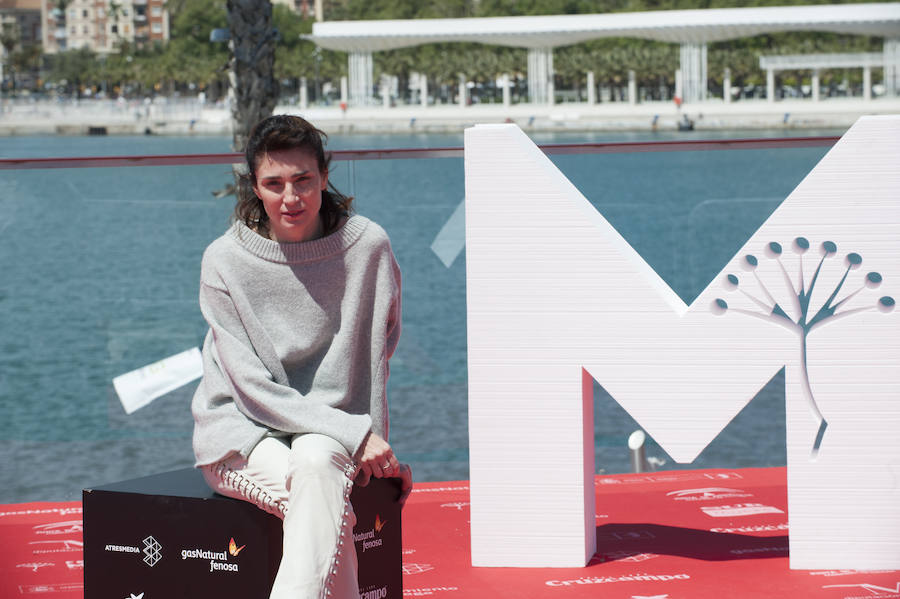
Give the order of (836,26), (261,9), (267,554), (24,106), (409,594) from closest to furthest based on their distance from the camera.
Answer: (267,554) → (409,594) → (261,9) → (836,26) → (24,106)

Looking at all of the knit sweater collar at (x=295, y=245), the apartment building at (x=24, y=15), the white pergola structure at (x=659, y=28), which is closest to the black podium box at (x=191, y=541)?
the knit sweater collar at (x=295, y=245)

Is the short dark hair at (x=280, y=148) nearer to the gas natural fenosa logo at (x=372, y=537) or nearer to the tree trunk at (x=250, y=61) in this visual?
the gas natural fenosa logo at (x=372, y=537)

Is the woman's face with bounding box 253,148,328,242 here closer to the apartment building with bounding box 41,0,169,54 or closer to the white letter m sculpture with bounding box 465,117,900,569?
the white letter m sculpture with bounding box 465,117,900,569

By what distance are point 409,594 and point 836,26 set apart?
53.5 meters

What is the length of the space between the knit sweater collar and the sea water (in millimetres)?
1886

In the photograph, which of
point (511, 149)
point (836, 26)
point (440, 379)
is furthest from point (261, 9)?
point (836, 26)

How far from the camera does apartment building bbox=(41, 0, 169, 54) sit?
10406cm

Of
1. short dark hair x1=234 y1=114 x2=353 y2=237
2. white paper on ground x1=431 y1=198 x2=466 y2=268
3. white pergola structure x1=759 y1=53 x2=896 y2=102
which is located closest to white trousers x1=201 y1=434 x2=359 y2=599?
short dark hair x1=234 y1=114 x2=353 y2=237

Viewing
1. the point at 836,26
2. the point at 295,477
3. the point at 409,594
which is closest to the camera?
the point at 295,477

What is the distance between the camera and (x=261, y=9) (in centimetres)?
920

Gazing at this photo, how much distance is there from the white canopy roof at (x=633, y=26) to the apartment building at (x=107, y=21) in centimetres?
5486

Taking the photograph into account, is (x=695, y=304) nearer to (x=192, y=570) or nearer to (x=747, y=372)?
(x=747, y=372)

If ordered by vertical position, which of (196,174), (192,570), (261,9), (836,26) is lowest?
(192,570)

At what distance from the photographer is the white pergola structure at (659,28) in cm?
5166
